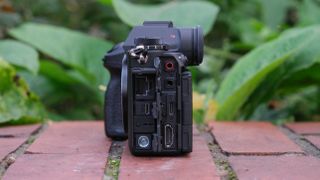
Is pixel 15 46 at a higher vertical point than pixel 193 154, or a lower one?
higher

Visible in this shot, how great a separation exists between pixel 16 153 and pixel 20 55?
2.05 ft

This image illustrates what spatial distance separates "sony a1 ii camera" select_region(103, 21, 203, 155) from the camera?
121 centimetres

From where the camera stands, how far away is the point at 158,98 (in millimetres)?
1220

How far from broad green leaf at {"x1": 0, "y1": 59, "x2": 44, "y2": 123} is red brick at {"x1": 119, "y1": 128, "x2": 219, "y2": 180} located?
0.54 metres

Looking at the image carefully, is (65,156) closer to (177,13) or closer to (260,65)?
(260,65)

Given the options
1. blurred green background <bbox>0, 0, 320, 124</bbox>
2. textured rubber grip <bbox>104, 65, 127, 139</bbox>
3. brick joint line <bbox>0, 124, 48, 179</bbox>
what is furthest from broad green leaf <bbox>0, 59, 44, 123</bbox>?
textured rubber grip <bbox>104, 65, 127, 139</bbox>

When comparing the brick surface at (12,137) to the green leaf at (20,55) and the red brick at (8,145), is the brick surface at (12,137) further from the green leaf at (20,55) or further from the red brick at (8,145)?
the green leaf at (20,55)

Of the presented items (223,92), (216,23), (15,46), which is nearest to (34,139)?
(15,46)

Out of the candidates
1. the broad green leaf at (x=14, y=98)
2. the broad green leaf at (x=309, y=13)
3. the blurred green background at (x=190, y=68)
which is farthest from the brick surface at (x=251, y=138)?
the broad green leaf at (x=309, y=13)

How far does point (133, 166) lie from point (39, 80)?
3.48ft

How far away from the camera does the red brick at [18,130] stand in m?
1.57

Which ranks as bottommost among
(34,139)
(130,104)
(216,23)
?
(34,139)

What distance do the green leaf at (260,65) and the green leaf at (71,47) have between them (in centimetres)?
43

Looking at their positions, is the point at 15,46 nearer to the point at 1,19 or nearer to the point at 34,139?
the point at 1,19
